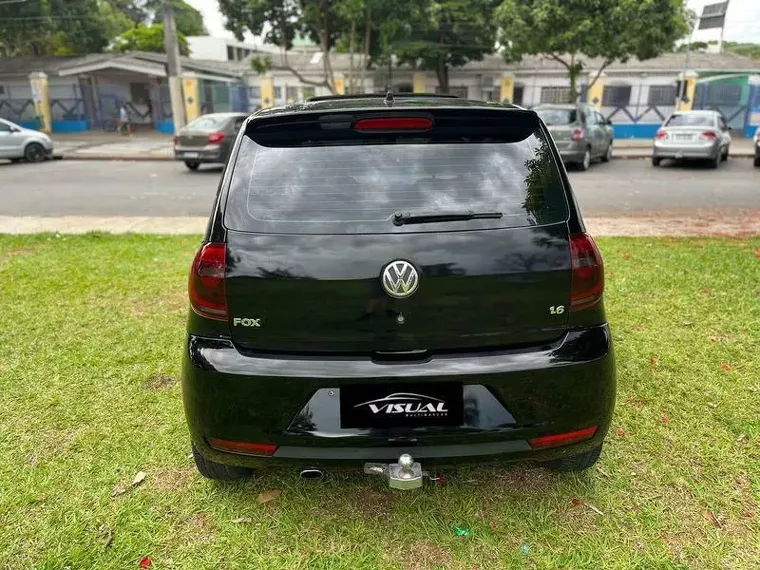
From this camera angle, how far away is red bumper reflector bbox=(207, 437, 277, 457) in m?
2.28

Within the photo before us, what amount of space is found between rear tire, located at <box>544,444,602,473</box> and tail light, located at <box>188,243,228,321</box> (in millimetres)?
1582

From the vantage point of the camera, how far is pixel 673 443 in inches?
120

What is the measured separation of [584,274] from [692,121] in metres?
15.7

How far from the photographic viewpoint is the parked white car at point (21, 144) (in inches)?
697

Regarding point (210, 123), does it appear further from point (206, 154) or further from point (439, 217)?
point (439, 217)

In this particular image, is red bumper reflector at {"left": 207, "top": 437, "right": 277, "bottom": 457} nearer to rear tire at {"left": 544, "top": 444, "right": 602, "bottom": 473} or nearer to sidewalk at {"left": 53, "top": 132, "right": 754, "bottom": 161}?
rear tire at {"left": 544, "top": 444, "right": 602, "bottom": 473}

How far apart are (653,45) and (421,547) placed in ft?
72.8

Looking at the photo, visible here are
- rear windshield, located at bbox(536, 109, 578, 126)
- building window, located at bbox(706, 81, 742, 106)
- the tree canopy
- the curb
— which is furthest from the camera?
building window, located at bbox(706, 81, 742, 106)

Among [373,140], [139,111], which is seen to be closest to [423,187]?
[373,140]

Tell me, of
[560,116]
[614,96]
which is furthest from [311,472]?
[614,96]

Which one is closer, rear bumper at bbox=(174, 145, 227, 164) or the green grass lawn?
the green grass lawn

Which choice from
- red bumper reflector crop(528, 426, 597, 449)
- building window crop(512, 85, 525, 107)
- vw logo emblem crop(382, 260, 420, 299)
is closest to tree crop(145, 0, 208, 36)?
building window crop(512, 85, 525, 107)

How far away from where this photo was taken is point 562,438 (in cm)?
234

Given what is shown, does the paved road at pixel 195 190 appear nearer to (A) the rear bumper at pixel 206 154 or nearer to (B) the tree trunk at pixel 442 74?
(A) the rear bumper at pixel 206 154
